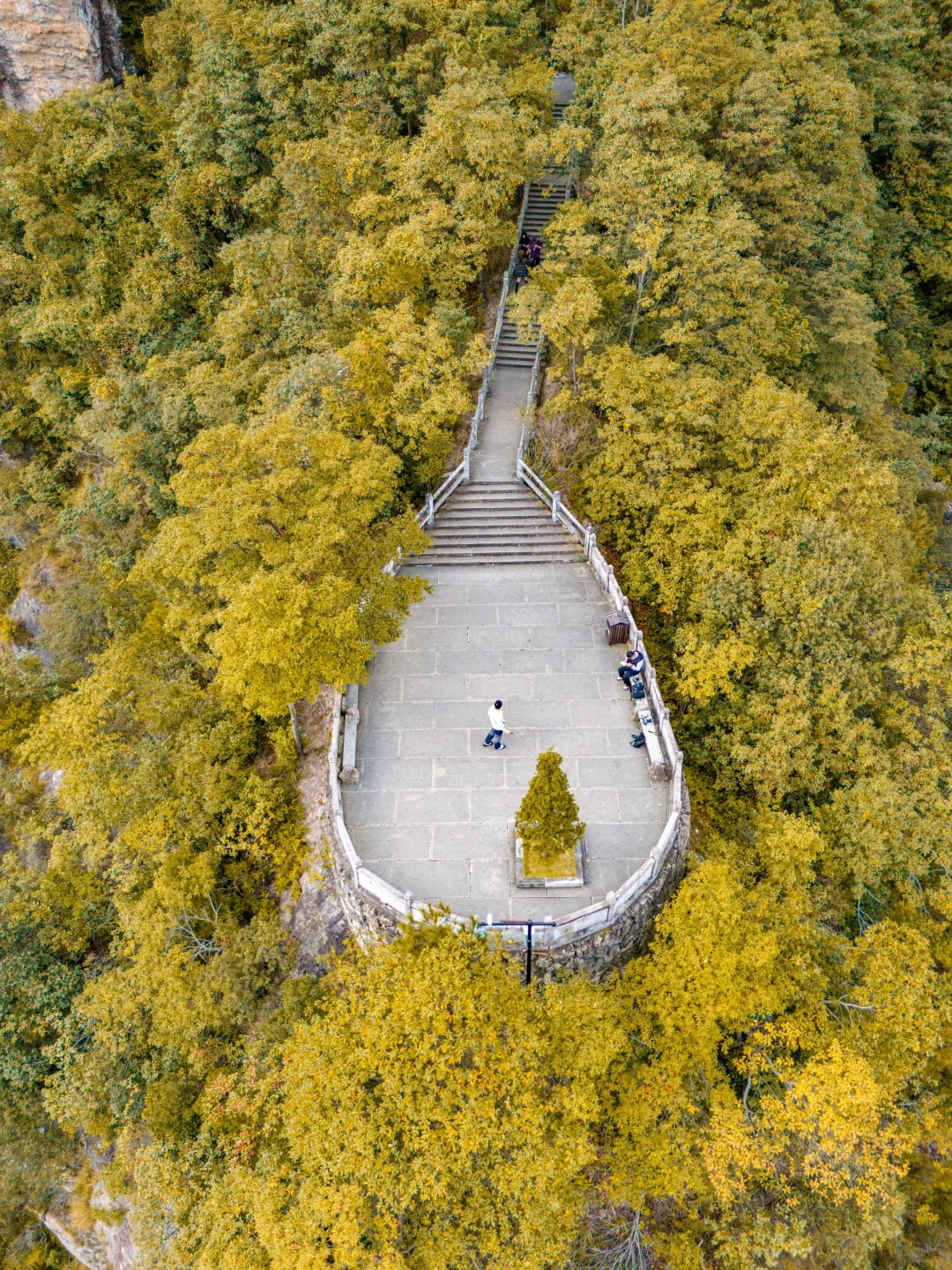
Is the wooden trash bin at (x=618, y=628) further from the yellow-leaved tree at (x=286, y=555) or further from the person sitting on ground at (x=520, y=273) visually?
the person sitting on ground at (x=520, y=273)

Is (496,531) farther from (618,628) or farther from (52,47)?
(52,47)

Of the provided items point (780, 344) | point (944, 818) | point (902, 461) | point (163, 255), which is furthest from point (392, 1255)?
point (163, 255)

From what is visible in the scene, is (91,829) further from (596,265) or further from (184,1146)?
(596,265)

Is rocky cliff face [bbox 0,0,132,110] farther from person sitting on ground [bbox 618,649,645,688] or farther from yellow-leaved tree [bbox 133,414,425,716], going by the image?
person sitting on ground [bbox 618,649,645,688]

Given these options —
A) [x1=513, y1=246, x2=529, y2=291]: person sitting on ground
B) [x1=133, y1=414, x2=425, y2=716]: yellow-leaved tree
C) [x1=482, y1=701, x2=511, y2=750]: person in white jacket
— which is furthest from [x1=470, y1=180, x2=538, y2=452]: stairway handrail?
[x1=482, y1=701, x2=511, y2=750]: person in white jacket

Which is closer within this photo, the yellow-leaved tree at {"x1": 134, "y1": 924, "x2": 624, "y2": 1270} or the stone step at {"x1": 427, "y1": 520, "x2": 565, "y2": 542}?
the yellow-leaved tree at {"x1": 134, "y1": 924, "x2": 624, "y2": 1270}

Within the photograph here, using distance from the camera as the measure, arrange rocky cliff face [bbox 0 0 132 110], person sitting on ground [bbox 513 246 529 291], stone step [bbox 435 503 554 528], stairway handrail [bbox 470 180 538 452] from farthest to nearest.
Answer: rocky cliff face [bbox 0 0 132 110] < person sitting on ground [bbox 513 246 529 291] < stairway handrail [bbox 470 180 538 452] < stone step [bbox 435 503 554 528]

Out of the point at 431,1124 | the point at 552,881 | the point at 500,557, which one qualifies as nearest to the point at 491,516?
the point at 500,557
